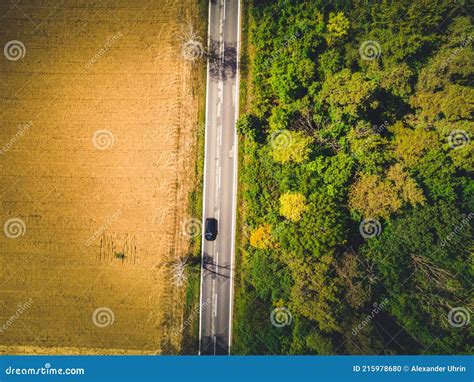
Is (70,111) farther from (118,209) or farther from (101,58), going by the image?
(118,209)

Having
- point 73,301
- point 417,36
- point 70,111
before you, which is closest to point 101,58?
point 70,111
